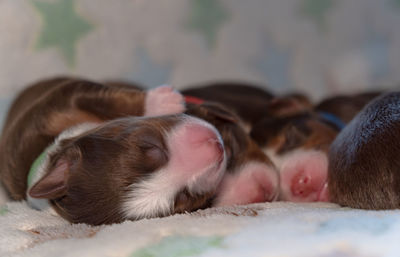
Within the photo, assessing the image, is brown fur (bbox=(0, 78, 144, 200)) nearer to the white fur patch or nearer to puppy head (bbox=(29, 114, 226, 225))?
puppy head (bbox=(29, 114, 226, 225))

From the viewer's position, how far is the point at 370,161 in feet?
6.27

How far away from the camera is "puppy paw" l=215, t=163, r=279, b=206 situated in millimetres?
2342

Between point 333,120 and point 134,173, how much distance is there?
4.77 ft

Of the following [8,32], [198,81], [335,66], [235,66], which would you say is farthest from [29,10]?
[335,66]

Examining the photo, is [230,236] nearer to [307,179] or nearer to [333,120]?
[307,179]

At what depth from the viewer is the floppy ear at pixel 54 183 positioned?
201cm

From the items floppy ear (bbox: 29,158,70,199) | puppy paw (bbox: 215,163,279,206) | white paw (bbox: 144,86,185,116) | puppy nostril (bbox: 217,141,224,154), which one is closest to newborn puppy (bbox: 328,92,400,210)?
puppy paw (bbox: 215,163,279,206)

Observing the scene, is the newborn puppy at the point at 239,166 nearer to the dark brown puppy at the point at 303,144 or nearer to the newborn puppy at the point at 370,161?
the dark brown puppy at the point at 303,144

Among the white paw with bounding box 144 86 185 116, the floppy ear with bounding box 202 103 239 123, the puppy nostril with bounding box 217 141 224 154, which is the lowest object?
the puppy nostril with bounding box 217 141 224 154

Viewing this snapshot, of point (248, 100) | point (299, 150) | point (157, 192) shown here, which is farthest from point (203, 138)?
point (248, 100)

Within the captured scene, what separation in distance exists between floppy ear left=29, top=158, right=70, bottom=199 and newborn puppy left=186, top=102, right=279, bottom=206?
0.62 metres

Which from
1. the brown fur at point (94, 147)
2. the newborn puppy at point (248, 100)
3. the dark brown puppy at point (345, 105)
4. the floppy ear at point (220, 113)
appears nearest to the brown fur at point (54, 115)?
the brown fur at point (94, 147)

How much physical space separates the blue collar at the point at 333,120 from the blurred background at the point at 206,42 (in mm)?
964

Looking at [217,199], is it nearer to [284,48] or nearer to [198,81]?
[198,81]
